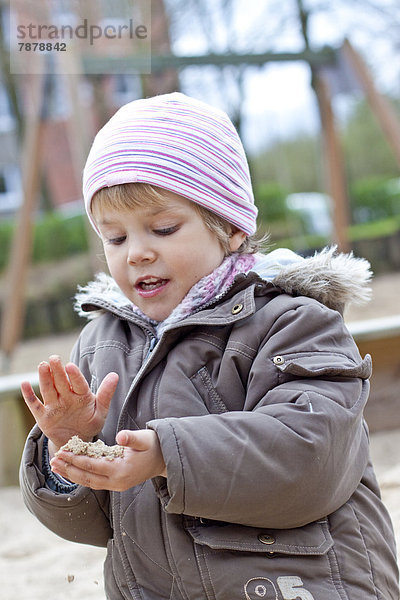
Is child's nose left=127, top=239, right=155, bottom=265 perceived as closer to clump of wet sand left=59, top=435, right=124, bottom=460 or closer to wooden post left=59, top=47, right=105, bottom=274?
clump of wet sand left=59, top=435, right=124, bottom=460

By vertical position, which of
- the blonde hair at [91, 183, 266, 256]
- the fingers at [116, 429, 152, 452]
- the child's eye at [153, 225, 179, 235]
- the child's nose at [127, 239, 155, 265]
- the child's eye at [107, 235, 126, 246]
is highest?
the blonde hair at [91, 183, 266, 256]

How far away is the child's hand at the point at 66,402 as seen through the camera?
4.61 feet

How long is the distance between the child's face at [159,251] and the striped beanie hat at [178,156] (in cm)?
5

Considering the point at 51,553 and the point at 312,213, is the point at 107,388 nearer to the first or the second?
the point at 51,553

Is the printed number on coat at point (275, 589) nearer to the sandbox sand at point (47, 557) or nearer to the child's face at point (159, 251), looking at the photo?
the child's face at point (159, 251)

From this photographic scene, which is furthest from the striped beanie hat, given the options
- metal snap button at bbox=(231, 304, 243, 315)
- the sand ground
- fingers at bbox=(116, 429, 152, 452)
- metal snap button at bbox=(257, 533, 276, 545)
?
the sand ground

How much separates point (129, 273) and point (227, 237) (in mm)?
242

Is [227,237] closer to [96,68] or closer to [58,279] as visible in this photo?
[96,68]

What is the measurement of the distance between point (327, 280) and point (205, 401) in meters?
0.37

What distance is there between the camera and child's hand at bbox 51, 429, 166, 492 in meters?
1.24

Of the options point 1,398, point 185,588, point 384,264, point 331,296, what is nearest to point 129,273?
point 331,296

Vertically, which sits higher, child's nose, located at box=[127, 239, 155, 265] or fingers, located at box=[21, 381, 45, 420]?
child's nose, located at box=[127, 239, 155, 265]

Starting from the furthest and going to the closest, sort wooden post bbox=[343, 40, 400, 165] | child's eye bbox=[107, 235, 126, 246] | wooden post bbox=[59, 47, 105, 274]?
wooden post bbox=[343, 40, 400, 165]
wooden post bbox=[59, 47, 105, 274]
child's eye bbox=[107, 235, 126, 246]

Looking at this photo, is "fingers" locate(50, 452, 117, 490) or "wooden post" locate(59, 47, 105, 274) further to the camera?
"wooden post" locate(59, 47, 105, 274)
